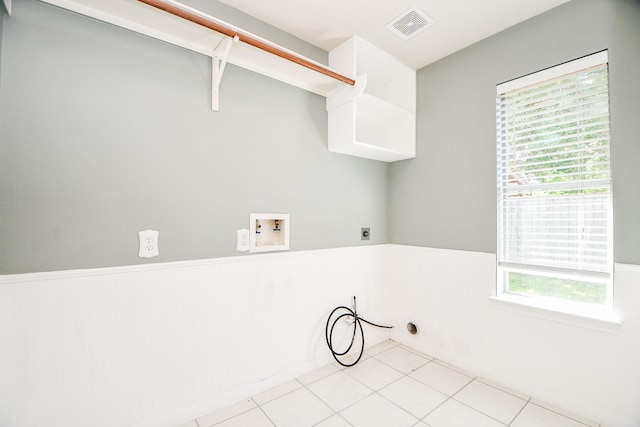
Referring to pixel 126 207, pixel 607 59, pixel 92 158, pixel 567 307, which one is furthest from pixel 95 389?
pixel 607 59

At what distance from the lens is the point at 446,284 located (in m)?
2.31

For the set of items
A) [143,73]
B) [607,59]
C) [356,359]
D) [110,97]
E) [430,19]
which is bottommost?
[356,359]

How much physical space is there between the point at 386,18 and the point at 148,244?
2.16 meters

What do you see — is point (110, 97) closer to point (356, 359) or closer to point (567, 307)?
point (356, 359)

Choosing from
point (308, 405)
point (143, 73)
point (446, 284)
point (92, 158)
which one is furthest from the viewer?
point (446, 284)

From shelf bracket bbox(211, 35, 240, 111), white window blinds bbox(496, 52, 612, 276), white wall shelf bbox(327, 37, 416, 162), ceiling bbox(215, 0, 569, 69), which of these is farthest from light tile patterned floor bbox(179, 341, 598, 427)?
ceiling bbox(215, 0, 569, 69)

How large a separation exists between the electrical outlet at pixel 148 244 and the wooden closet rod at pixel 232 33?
112cm

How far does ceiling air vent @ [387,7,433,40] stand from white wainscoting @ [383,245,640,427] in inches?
70.8

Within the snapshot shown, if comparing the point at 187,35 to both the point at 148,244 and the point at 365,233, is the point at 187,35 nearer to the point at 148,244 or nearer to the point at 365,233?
the point at 148,244

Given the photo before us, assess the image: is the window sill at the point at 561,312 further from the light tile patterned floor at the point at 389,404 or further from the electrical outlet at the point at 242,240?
the electrical outlet at the point at 242,240

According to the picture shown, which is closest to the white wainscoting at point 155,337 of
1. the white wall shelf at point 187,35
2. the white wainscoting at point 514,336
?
the white wainscoting at point 514,336

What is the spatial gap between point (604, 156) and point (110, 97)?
2869mm

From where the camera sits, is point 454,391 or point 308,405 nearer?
point 308,405

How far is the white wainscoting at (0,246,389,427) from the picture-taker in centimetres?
121
